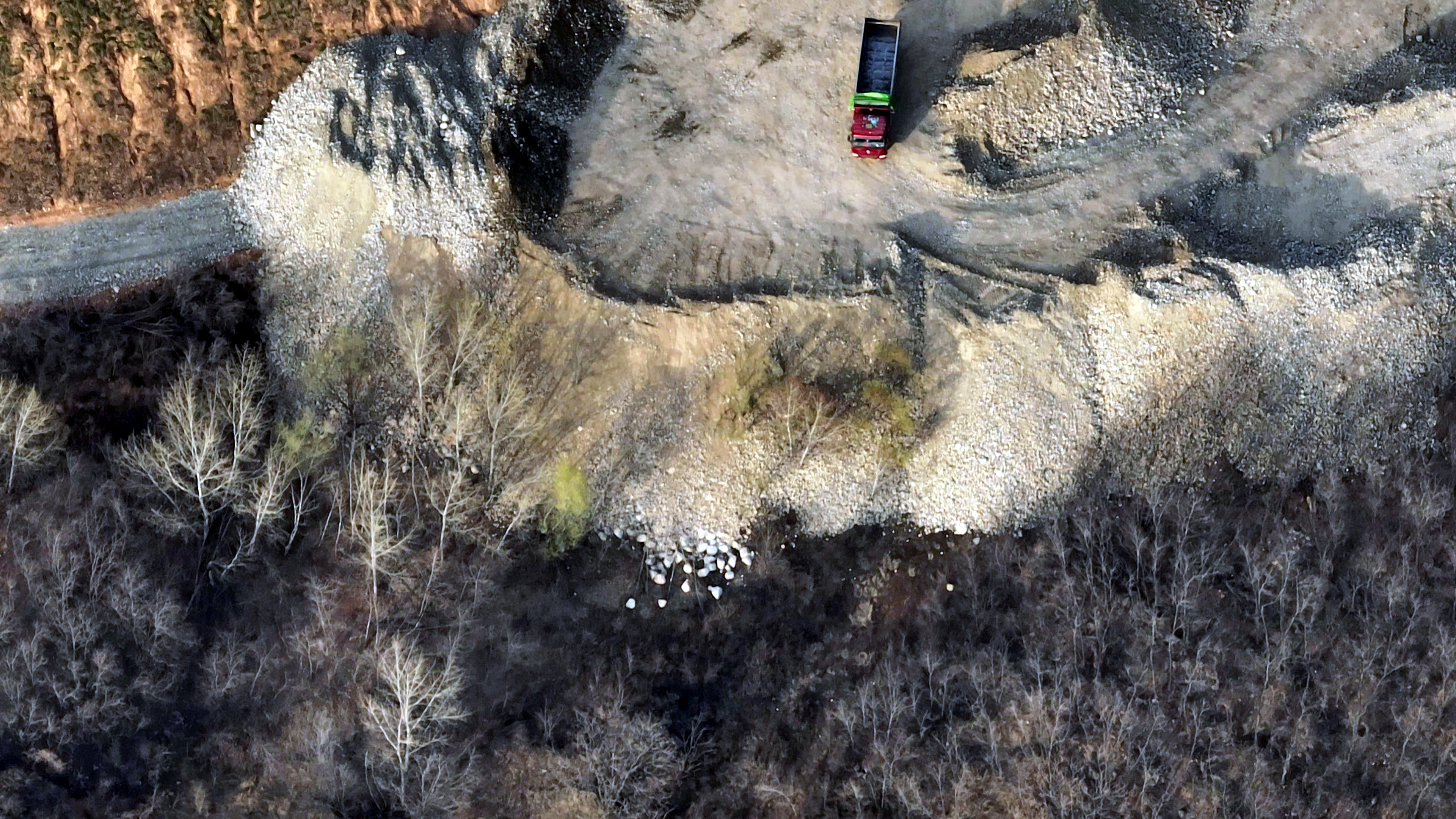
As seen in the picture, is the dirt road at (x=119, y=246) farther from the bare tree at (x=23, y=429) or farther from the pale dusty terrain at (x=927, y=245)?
the bare tree at (x=23, y=429)

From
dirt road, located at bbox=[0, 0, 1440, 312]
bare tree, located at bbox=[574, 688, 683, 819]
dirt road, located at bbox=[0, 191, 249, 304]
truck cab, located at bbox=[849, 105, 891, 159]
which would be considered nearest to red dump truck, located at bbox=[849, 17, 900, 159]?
truck cab, located at bbox=[849, 105, 891, 159]

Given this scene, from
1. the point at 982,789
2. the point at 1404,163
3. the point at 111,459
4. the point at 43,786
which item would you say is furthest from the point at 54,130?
the point at 1404,163

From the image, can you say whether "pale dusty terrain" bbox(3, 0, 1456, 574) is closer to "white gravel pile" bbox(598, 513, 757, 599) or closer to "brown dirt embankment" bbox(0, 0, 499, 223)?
"white gravel pile" bbox(598, 513, 757, 599)

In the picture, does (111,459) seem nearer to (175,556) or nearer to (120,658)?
(175,556)

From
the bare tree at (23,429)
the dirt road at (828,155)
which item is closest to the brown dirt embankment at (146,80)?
the bare tree at (23,429)

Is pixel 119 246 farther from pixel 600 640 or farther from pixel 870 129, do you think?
pixel 870 129

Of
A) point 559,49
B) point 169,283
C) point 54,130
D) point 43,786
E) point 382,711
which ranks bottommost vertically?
point 43,786

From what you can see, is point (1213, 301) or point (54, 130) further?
point (54, 130)
